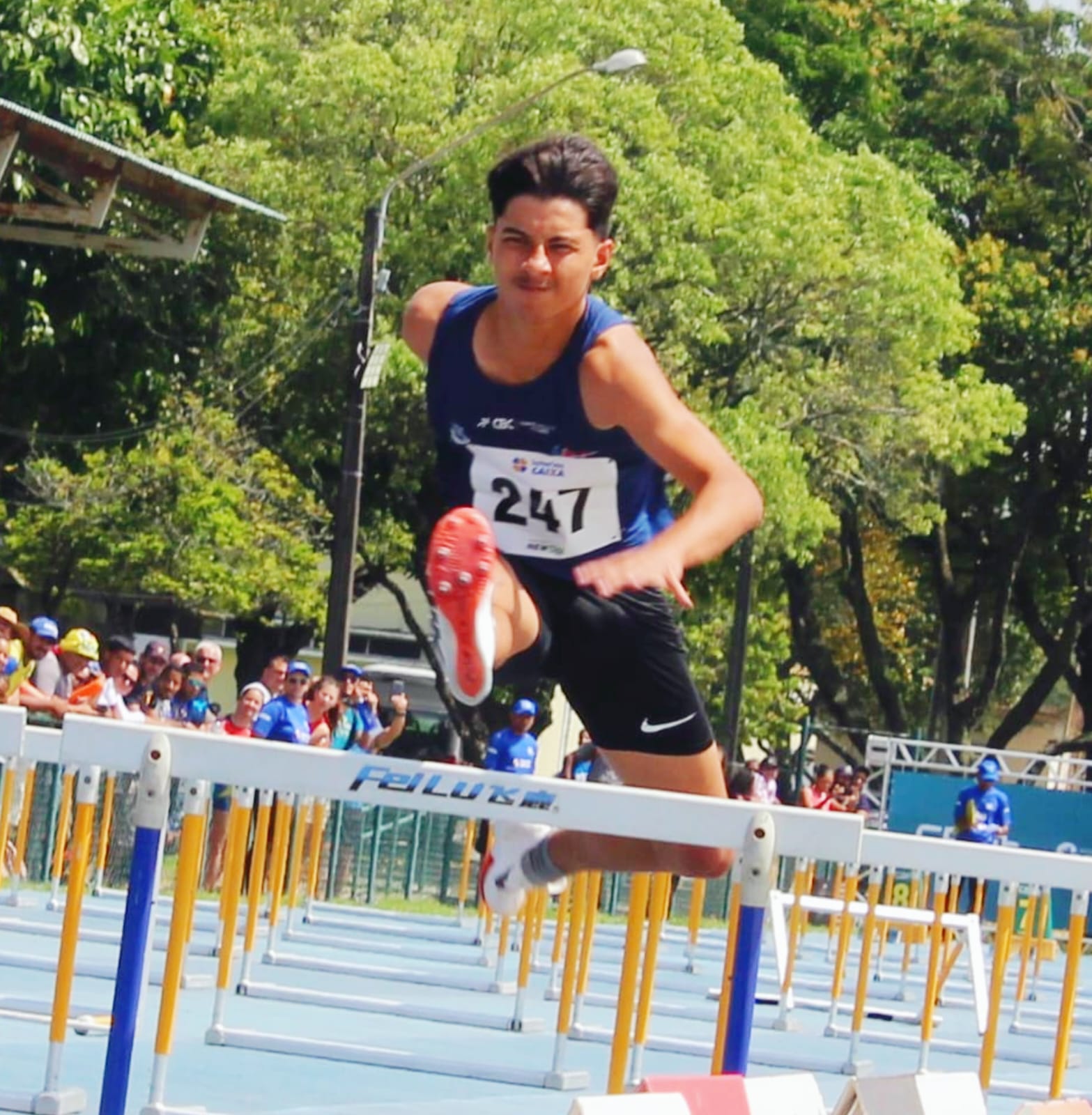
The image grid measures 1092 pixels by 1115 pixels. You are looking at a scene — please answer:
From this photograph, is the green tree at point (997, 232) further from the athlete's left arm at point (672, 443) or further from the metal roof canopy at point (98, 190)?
the athlete's left arm at point (672, 443)

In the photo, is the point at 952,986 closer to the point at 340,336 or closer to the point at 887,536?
the point at 340,336

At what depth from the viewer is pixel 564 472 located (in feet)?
17.8

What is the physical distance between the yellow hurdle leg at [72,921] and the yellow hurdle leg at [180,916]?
0.86 feet

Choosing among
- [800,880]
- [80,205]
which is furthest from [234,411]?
[800,880]

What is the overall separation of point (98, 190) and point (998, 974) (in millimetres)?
10437

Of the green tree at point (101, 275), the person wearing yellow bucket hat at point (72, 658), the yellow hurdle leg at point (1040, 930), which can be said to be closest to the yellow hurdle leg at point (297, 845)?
the person wearing yellow bucket hat at point (72, 658)

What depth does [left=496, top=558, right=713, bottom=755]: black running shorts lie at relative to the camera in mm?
5570

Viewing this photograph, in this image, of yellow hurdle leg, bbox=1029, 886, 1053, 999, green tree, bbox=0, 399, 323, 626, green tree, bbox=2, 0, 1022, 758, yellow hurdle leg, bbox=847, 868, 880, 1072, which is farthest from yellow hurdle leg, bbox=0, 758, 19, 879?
green tree, bbox=0, 399, 323, 626

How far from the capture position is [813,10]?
3759 cm

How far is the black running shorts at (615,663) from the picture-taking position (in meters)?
5.57

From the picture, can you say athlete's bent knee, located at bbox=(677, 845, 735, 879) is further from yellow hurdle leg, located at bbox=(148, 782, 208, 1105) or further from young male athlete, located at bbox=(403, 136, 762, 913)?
yellow hurdle leg, located at bbox=(148, 782, 208, 1105)

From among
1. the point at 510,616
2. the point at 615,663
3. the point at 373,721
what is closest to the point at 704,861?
the point at 615,663

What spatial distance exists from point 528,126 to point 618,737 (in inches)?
896

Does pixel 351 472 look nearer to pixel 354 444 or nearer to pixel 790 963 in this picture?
pixel 354 444
